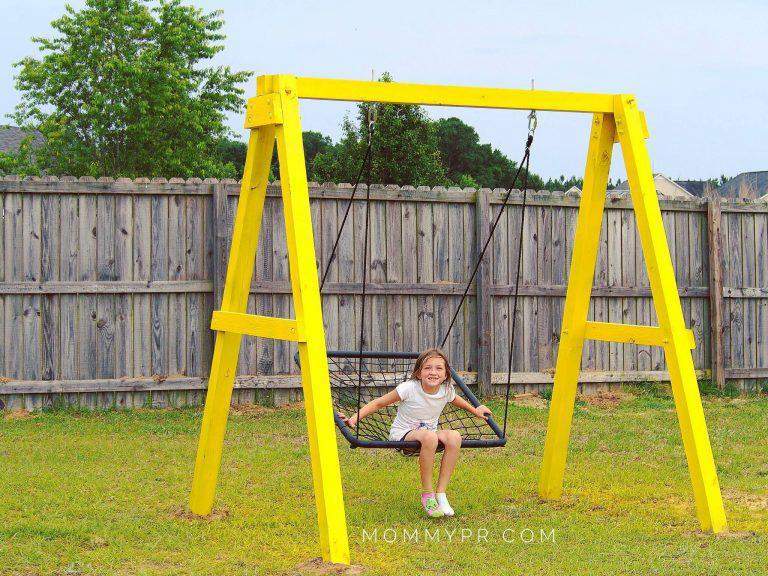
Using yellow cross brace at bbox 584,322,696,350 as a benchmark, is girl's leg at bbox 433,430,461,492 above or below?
below

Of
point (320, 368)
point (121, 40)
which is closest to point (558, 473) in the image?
point (320, 368)

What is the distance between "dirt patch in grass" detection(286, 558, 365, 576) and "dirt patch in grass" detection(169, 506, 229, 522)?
45.2 inches

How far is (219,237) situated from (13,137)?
97.9ft

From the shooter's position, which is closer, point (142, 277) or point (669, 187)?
point (142, 277)

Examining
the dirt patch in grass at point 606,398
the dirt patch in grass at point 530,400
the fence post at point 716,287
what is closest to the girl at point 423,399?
the dirt patch in grass at point 530,400

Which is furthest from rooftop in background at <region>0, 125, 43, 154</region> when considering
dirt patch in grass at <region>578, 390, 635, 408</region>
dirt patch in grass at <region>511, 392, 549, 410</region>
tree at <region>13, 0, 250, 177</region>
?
dirt patch in grass at <region>578, 390, 635, 408</region>

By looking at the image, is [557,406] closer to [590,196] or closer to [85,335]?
[590,196]

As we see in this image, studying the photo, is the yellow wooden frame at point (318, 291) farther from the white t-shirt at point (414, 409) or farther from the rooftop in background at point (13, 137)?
the rooftop in background at point (13, 137)

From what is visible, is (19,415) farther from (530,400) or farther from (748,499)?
(748,499)

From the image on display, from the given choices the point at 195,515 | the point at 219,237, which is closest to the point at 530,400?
the point at 219,237

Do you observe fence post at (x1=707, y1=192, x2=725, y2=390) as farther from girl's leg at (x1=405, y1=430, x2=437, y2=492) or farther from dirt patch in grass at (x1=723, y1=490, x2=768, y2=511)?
girl's leg at (x1=405, y1=430, x2=437, y2=492)

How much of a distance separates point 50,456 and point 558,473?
357 cm

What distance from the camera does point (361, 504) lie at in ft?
19.4

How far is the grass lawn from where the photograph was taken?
4.68 metres
